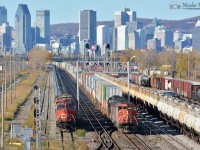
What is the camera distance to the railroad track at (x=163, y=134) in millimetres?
30567

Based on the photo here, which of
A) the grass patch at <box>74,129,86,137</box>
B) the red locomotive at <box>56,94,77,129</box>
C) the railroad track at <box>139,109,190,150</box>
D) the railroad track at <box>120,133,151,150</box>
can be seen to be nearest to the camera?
the railroad track at <box>120,133,151,150</box>

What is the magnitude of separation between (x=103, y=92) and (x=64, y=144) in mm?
13159

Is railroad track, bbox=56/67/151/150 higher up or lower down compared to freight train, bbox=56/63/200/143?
lower down

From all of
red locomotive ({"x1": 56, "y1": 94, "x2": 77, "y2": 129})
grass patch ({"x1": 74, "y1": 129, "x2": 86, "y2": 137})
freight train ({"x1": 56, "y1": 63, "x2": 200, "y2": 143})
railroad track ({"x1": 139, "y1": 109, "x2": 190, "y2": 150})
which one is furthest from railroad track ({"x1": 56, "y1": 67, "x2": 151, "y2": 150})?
freight train ({"x1": 56, "y1": 63, "x2": 200, "y2": 143})

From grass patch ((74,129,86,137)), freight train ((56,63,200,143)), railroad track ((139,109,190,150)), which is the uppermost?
freight train ((56,63,200,143))

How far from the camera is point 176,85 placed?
5800cm

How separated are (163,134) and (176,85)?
23.2 metres

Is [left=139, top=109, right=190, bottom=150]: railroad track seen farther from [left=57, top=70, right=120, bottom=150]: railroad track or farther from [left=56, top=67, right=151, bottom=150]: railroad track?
[left=57, top=70, right=120, bottom=150]: railroad track

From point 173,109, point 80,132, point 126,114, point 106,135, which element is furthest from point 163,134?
point 80,132

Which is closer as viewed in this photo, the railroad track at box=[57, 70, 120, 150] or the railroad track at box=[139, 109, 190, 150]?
the railroad track at box=[139, 109, 190, 150]

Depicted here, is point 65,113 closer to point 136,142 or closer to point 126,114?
point 126,114

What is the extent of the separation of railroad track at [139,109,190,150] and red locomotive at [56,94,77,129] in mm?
5366

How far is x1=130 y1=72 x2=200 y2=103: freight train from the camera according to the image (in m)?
50.0

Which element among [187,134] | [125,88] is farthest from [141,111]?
[187,134]
